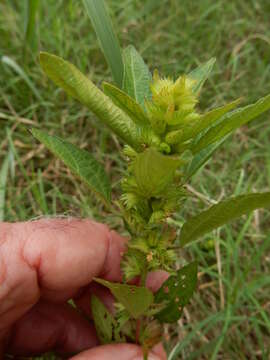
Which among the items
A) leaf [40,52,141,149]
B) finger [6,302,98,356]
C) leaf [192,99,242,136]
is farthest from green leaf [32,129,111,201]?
finger [6,302,98,356]

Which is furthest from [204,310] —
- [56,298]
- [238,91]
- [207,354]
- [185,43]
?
[185,43]

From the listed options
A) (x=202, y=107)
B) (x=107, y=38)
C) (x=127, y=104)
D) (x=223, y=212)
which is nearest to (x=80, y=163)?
(x=127, y=104)

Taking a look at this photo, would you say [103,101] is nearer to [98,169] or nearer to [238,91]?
[98,169]

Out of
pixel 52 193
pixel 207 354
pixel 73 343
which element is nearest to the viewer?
pixel 73 343

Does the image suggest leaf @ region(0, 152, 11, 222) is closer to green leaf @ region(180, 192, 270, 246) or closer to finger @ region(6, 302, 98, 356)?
finger @ region(6, 302, 98, 356)

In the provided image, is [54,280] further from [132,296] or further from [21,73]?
[21,73]

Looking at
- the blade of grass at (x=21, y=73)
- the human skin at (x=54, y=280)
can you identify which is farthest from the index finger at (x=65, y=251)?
the blade of grass at (x=21, y=73)

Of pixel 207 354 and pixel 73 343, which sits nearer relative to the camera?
pixel 73 343
